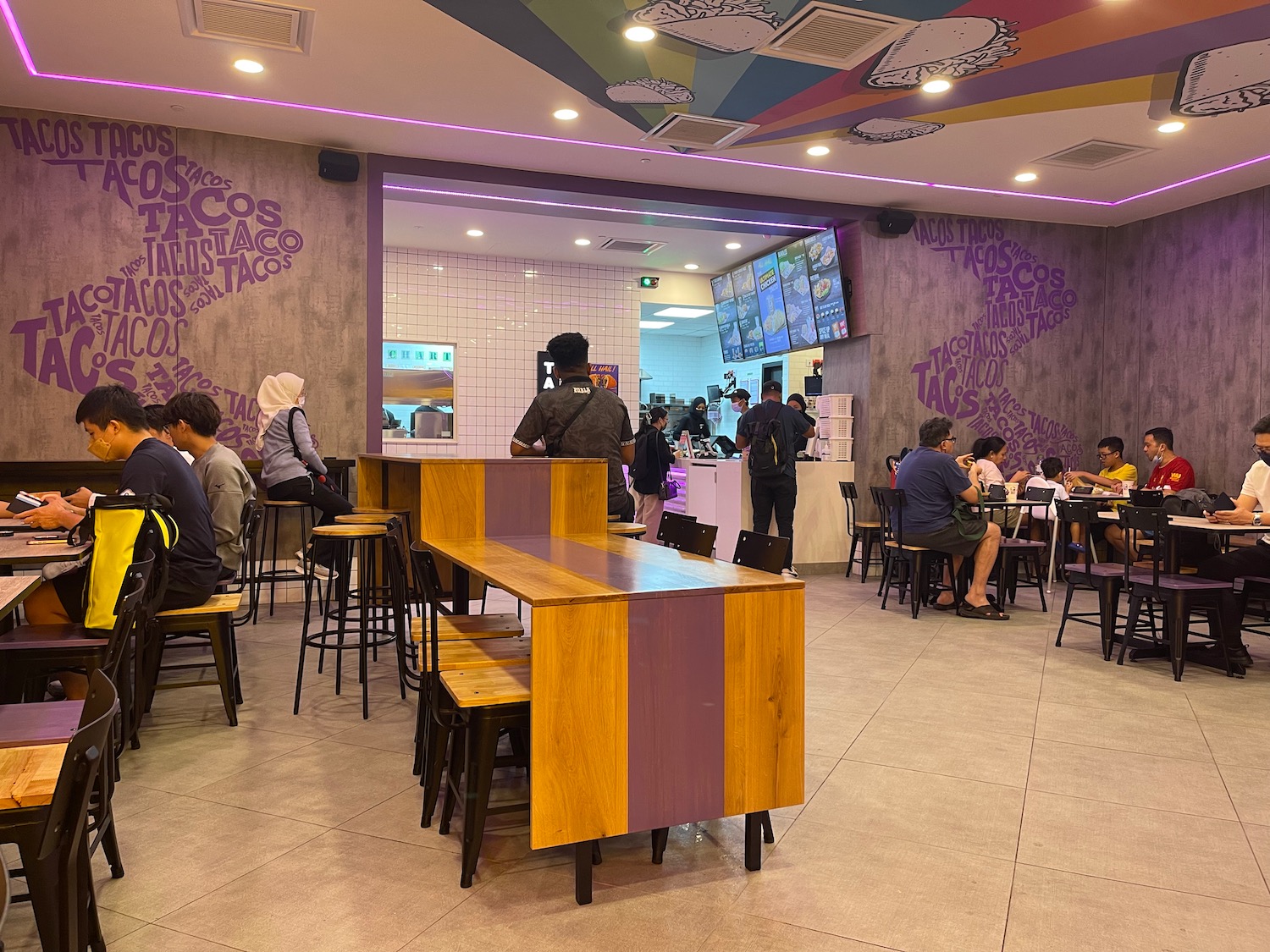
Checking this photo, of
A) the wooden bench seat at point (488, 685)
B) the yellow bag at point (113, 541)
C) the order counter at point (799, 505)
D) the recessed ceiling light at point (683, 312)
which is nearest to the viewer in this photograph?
the wooden bench seat at point (488, 685)

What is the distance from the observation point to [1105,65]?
5.10 metres

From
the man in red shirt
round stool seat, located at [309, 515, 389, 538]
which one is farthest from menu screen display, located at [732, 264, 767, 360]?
round stool seat, located at [309, 515, 389, 538]

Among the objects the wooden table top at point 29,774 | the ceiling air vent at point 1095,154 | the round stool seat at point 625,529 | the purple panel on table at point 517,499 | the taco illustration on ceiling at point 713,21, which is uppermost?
the ceiling air vent at point 1095,154

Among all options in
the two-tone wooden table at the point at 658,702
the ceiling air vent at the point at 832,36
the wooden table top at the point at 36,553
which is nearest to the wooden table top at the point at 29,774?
the two-tone wooden table at the point at 658,702

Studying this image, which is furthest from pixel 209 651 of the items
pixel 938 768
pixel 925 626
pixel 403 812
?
pixel 925 626

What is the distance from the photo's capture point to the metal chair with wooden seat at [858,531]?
7.57 metres

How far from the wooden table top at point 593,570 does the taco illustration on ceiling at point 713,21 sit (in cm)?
273

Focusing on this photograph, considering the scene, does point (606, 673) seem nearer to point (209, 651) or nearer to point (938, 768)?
point (938, 768)

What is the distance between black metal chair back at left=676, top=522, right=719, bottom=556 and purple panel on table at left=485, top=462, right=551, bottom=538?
0.67 m

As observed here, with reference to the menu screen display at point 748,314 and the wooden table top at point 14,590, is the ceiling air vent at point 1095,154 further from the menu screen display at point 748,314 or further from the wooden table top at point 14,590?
the wooden table top at point 14,590

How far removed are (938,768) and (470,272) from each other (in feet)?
27.5

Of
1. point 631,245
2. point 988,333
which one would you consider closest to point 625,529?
point 988,333

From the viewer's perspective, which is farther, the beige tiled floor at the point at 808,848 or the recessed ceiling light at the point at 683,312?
the recessed ceiling light at the point at 683,312

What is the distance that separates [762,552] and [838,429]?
222 inches
